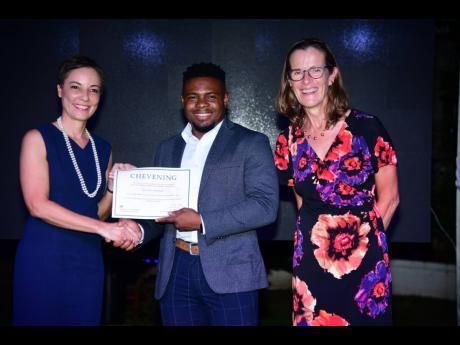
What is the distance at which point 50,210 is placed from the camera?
241 cm

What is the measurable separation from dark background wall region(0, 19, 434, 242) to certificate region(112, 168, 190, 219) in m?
1.90

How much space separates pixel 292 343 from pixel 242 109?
2273mm

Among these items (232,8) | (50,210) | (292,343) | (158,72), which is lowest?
(292,343)

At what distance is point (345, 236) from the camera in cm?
237

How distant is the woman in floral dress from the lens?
2.36m

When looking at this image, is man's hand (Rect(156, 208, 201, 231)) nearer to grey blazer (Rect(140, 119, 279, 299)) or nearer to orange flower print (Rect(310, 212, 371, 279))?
grey blazer (Rect(140, 119, 279, 299))

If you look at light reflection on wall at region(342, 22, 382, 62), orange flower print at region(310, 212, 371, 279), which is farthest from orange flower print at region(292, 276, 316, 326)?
light reflection on wall at region(342, 22, 382, 62)

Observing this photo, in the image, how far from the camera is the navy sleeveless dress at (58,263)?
2438 millimetres

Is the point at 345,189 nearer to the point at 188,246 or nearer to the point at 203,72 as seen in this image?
the point at 188,246

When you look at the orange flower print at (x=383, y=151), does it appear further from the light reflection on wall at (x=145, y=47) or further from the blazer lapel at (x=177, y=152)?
the light reflection on wall at (x=145, y=47)

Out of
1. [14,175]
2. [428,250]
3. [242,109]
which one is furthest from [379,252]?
[428,250]

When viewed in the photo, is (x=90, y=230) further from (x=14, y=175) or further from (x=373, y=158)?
(x=14, y=175)

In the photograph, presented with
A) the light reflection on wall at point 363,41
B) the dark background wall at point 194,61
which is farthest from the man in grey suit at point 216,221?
the light reflection on wall at point 363,41

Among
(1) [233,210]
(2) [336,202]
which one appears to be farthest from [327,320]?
(1) [233,210]
